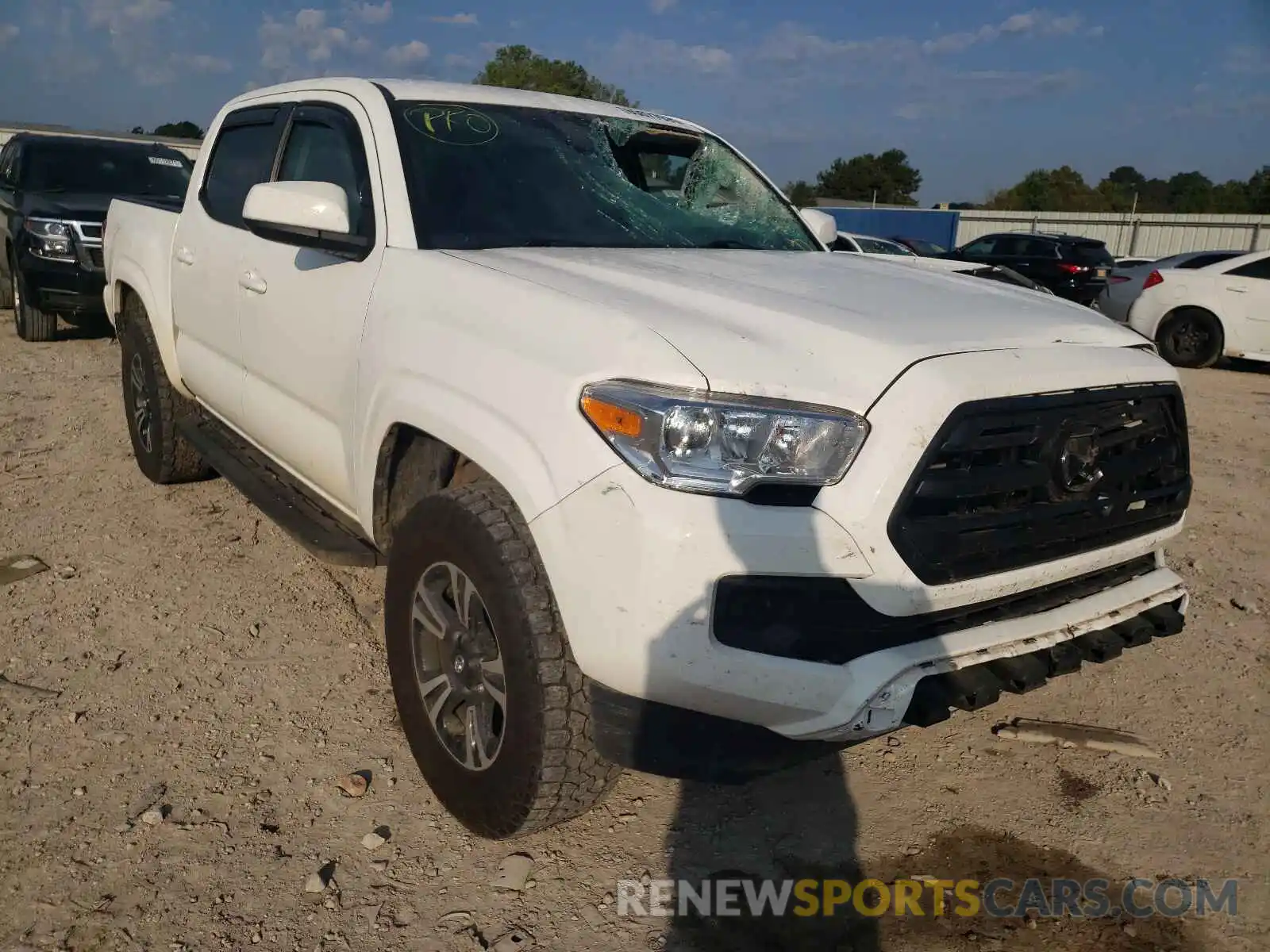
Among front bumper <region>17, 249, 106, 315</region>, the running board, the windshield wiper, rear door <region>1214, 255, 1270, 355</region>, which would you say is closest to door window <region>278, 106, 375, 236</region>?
the running board

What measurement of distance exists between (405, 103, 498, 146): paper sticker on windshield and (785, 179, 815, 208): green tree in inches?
2216

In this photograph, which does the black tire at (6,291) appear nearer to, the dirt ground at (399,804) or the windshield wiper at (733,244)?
the dirt ground at (399,804)

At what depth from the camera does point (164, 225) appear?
4.58 metres

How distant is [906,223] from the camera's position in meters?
37.4

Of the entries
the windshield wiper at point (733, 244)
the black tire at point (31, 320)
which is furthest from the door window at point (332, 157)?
the black tire at point (31, 320)

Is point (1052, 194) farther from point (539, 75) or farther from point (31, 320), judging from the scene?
point (31, 320)

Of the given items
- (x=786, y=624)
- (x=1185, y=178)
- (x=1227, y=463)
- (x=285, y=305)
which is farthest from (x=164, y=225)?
(x=1185, y=178)

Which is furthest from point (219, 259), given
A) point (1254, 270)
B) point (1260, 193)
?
point (1260, 193)

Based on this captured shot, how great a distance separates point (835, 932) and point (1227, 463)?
5579 millimetres

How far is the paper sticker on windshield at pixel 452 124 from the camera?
3117 mm

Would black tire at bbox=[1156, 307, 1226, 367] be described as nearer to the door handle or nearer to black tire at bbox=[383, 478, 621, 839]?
the door handle

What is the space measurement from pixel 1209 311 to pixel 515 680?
36.9ft

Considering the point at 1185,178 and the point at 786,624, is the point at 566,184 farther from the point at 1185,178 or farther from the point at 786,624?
the point at 1185,178

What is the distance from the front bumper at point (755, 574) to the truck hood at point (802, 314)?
13cm
